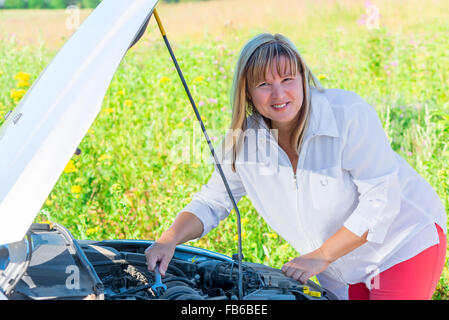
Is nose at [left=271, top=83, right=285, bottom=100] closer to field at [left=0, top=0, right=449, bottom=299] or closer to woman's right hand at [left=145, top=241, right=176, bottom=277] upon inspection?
woman's right hand at [left=145, top=241, right=176, bottom=277]

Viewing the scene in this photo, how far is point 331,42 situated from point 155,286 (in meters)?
6.68

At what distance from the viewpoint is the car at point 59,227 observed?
4.41 ft

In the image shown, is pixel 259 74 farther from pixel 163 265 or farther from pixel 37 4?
pixel 37 4

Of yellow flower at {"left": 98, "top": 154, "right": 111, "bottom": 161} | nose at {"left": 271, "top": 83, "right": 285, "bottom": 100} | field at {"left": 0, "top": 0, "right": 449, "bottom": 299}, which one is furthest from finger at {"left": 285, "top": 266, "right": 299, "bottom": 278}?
yellow flower at {"left": 98, "top": 154, "right": 111, "bottom": 161}

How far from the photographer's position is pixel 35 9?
12.1m

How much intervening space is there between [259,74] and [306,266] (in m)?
0.72

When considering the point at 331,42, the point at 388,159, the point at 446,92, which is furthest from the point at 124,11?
the point at 331,42

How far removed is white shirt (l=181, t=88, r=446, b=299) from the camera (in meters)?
2.14

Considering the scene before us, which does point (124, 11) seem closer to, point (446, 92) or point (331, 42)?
point (446, 92)

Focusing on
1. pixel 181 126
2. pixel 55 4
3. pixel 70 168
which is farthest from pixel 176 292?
pixel 55 4

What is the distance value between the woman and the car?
0.47 feet

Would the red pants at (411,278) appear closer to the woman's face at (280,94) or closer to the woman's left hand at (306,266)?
the woman's left hand at (306,266)

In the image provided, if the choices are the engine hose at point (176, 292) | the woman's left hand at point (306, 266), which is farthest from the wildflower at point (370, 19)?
the engine hose at point (176, 292)

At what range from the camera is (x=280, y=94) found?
6.98 feet
